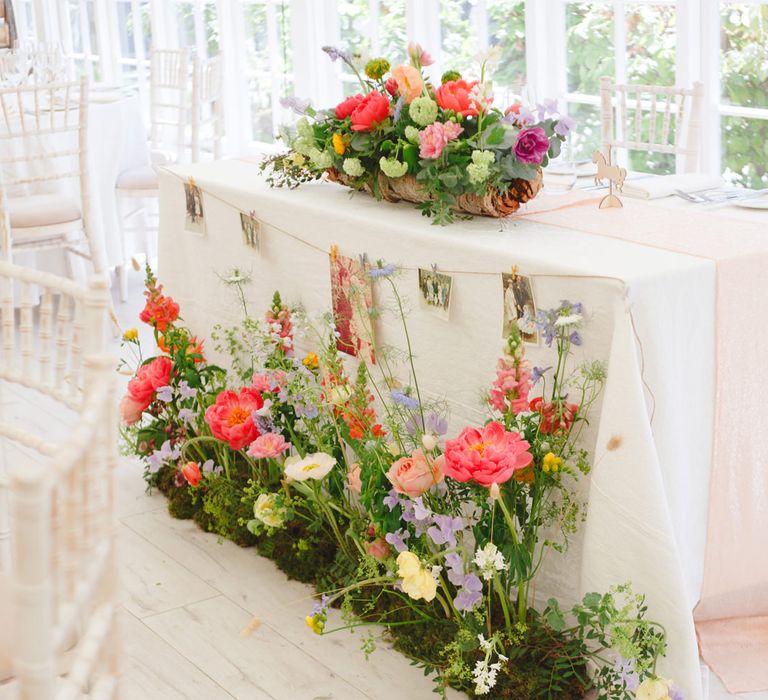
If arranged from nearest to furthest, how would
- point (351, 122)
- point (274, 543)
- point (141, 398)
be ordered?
point (351, 122) < point (274, 543) < point (141, 398)

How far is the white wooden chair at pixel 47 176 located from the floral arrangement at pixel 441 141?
6.06ft

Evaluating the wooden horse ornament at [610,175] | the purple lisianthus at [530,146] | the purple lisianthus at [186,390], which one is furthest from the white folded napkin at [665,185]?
the purple lisianthus at [186,390]

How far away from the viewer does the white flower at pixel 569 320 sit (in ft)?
6.13

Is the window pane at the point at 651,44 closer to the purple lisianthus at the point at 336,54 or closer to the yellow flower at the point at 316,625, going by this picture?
the purple lisianthus at the point at 336,54

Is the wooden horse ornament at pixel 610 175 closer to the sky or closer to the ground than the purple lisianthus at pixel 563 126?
closer to the ground

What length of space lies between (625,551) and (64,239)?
302 cm

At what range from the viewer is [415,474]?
1.97 meters

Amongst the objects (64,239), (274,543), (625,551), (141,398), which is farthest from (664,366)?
(64,239)

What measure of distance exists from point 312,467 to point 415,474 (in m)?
0.40

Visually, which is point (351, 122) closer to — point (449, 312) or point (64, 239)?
point (449, 312)

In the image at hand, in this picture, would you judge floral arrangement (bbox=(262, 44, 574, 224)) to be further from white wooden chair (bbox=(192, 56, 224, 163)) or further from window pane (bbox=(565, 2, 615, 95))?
white wooden chair (bbox=(192, 56, 224, 163))

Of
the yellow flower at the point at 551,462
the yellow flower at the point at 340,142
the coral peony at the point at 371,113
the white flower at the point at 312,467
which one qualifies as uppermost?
the coral peony at the point at 371,113

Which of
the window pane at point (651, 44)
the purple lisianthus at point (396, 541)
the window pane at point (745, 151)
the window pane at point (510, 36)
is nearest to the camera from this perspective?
the purple lisianthus at point (396, 541)

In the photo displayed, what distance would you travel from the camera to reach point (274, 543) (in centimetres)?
257
